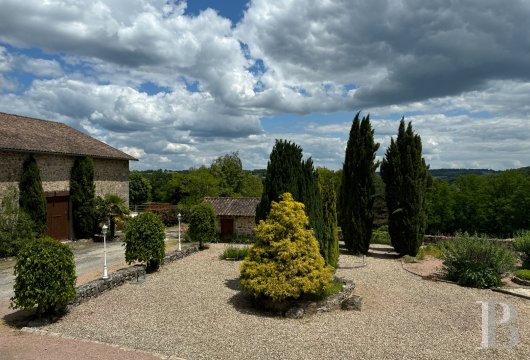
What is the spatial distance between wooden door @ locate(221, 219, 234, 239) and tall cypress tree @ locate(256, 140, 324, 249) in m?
12.1

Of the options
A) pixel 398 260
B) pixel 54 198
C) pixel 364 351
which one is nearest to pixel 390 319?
pixel 364 351

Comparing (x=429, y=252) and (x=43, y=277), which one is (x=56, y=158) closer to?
(x=43, y=277)

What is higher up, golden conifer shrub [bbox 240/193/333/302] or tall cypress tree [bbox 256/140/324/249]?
tall cypress tree [bbox 256/140/324/249]

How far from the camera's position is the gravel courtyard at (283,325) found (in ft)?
28.2

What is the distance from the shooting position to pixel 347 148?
22.6 meters

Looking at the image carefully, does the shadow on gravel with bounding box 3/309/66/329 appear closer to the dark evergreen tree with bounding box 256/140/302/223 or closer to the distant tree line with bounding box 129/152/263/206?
the dark evergreen tree with bounding box 256/140/302/223

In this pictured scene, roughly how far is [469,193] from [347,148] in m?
26.1

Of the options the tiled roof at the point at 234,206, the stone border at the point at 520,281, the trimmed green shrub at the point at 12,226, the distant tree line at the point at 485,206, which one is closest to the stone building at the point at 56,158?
the trimmed green shrub at the point at 12,226

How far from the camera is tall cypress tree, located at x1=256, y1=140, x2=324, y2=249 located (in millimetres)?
13852

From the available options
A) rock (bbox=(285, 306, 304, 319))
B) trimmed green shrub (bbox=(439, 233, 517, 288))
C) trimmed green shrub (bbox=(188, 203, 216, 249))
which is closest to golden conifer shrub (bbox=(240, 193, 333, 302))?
rock (bbox=(285, 306, 304, 319))

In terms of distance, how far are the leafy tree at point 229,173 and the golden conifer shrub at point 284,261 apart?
41799 mm

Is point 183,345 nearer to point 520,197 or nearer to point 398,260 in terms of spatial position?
point 398,260

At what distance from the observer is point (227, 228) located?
2664cm

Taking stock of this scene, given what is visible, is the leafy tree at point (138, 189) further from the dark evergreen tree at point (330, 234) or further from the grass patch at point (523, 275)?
the grass patch at point (523, 275)
